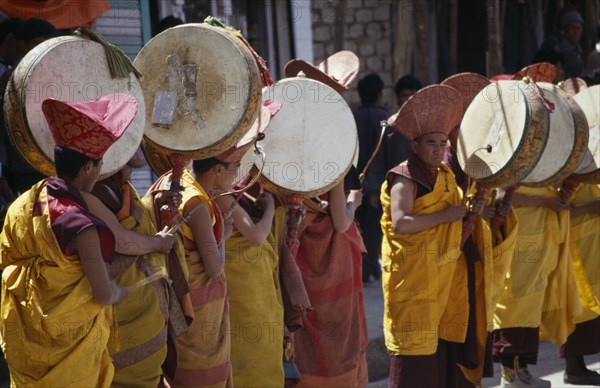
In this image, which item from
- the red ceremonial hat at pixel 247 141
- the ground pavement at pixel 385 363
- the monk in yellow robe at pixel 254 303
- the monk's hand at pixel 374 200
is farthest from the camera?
the monk's hand at pixel 374 200

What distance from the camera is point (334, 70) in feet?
20.1

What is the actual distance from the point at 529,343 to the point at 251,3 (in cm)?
480

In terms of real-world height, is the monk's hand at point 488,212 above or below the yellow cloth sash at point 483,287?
above

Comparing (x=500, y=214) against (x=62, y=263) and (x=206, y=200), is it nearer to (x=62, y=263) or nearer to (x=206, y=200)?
(x=206, y=200)

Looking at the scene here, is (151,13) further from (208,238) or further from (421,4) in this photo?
(208,238)

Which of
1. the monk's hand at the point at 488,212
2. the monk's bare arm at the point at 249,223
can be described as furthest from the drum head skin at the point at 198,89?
the monk's hand at the point at 488,212

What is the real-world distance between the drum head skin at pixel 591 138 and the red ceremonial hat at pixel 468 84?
104 centimetres

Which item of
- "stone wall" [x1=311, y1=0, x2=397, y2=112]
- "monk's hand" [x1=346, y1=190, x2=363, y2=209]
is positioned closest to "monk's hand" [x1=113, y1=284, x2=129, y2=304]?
"monk's hand" [x1=346, y1=190, x2=363, y2=209]

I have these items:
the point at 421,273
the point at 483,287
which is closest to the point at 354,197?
the point at 421,273

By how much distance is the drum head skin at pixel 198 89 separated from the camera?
4609mm

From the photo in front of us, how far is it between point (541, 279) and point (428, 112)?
65.8 inches

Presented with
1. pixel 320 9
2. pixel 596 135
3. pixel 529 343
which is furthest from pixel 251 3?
pixel 529 343

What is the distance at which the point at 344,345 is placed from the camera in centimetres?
595

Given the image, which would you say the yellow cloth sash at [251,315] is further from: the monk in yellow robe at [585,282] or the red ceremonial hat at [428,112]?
the monk in yellow robe at [585,282]
